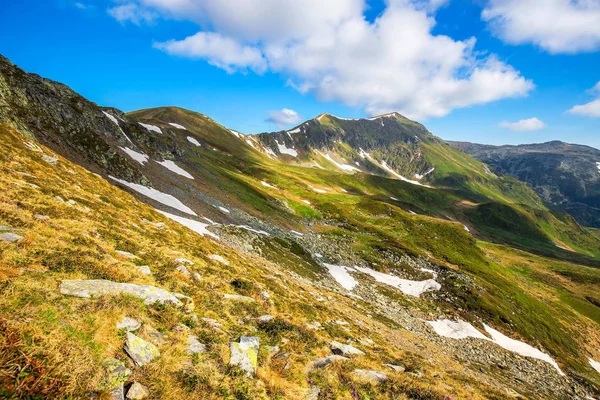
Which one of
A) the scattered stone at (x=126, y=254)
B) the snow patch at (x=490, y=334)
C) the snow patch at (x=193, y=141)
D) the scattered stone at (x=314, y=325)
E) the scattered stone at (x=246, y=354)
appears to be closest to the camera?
the scattered stone at (x=246, y=354)

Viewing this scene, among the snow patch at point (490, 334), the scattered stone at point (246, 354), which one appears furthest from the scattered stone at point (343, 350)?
the snow patch at point (490, 334)

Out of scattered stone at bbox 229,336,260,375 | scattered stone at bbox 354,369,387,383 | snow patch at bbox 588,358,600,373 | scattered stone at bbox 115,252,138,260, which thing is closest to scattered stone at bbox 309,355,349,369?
scattered stone at bbox 354,369,387,383

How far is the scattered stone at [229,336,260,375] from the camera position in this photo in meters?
9.49

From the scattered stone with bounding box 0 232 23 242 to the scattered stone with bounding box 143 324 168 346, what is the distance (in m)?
6.34

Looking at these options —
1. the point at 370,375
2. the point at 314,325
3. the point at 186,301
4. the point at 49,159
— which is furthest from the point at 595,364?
the point at 49,159

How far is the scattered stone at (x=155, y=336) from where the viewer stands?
8.67 m

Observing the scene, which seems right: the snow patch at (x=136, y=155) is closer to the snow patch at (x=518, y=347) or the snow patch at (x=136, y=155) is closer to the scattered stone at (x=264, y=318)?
the scattered stone at (x=264, y=318)

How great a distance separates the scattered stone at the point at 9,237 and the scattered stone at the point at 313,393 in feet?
39.9

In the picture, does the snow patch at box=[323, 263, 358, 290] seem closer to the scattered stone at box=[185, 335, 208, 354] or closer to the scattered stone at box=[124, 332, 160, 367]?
the scattered stone at box=[185, 335, 208, 354]

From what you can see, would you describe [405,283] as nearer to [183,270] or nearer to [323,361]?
[323,361]

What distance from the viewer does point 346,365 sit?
12609 millimetres

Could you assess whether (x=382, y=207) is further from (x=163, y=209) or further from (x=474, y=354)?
(x=163, y=209)

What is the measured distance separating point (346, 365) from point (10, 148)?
30.4m

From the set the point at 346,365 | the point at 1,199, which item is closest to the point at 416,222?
the point at 346,365
